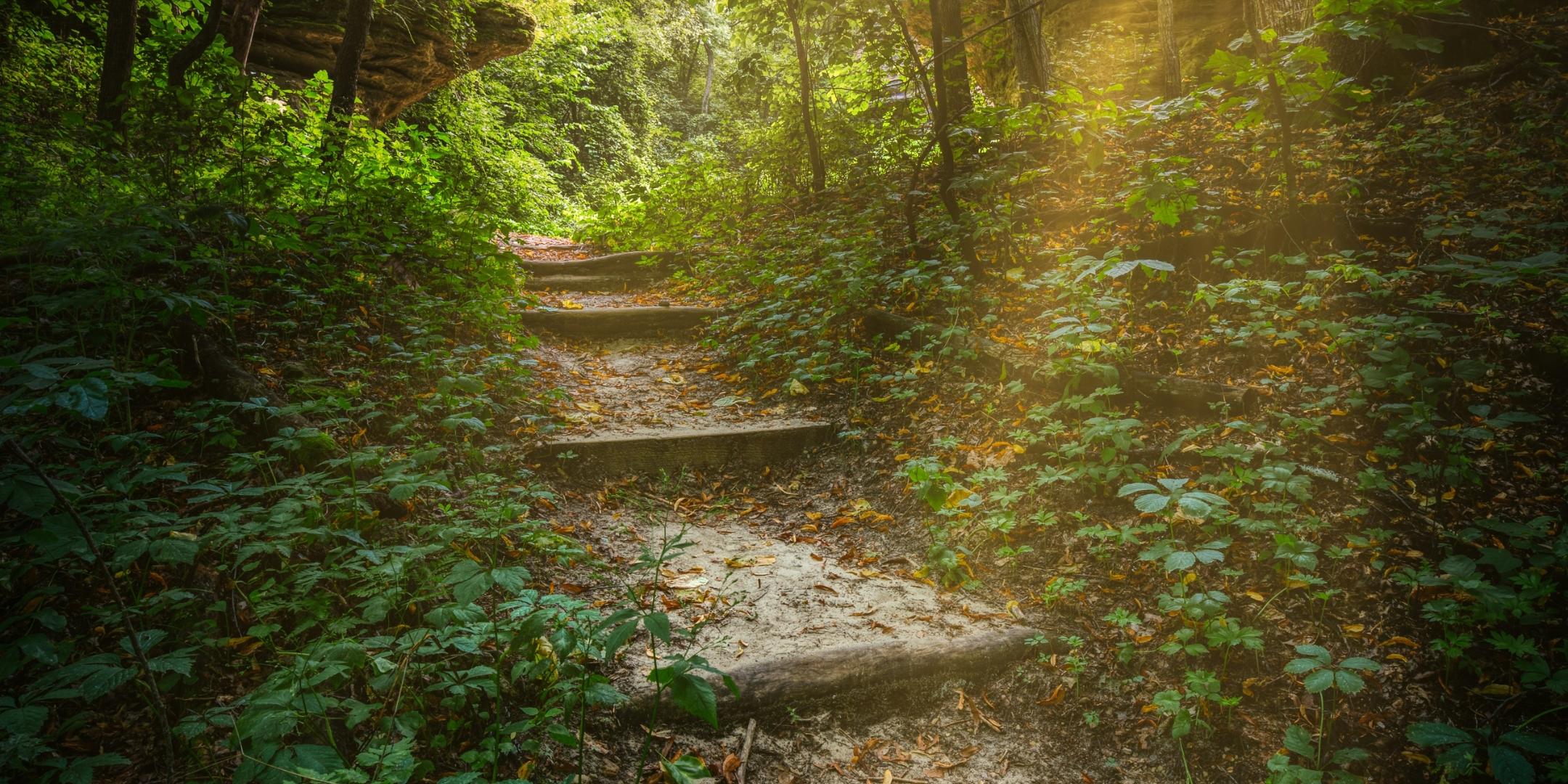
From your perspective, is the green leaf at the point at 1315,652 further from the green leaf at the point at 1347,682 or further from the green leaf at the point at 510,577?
the green leaf at the point at 510,577

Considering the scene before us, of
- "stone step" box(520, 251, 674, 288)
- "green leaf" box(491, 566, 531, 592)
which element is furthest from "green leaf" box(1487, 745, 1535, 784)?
Answer: "stone step" box(520, 251, 674, 288)

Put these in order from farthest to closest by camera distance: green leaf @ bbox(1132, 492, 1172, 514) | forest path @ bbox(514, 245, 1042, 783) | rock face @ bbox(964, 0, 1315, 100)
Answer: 1. rock face @ bbox(964, 0, 1315, 100)
2. green leaf @ bbox(1132, 492, 1172, 514)
3. forest path @ bbox(514, 245, 1042, 783)

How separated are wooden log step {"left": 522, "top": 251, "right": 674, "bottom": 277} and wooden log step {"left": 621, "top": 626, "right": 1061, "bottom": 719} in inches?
294

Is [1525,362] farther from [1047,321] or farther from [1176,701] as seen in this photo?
[1176,701]

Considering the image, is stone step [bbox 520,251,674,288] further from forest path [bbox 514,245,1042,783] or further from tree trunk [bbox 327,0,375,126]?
forest path [bbox 514,245,1042,783]

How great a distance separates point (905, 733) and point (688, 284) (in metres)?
6.81

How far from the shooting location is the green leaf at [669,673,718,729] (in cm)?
154

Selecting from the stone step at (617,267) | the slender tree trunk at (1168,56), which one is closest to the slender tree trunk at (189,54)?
the stone step at (617,267)

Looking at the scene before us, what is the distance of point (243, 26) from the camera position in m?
6.68

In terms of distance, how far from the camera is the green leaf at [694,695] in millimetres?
1538

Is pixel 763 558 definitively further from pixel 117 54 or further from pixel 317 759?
pixel 117 54

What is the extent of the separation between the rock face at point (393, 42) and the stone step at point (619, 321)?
591 cm

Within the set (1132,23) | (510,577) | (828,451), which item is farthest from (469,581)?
(1132,23)

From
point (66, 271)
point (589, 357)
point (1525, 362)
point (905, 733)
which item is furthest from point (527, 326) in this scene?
point (1525, 362)
